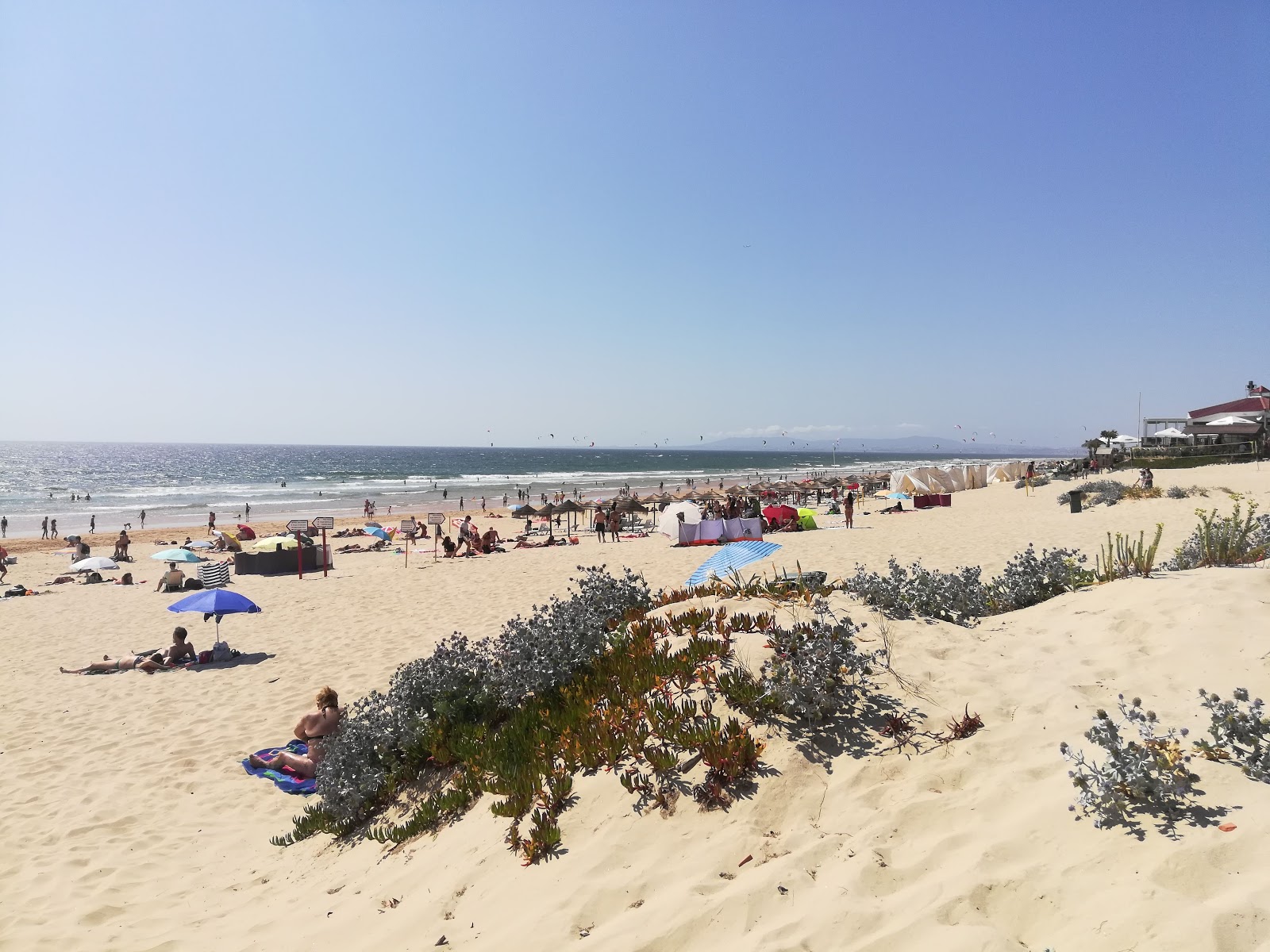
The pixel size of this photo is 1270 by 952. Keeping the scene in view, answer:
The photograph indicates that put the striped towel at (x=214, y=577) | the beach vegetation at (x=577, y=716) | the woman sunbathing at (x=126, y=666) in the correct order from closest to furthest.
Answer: the beach vegetation at (x=577, y=716), the woman sunbathing at (x=126, y=666), the striped towel at (x=214, y=577)

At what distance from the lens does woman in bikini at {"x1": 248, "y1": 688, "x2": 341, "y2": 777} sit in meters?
6.54

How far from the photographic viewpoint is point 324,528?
18.8 meters

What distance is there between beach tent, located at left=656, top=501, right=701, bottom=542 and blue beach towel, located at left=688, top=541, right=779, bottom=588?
14.4 meters

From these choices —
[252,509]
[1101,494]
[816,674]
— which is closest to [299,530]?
[816,674]

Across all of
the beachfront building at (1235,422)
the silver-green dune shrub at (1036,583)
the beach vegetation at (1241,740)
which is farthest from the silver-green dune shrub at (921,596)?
the beachfront building at (1235,422)

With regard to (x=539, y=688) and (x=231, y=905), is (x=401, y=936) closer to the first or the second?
(x=231, y=905)

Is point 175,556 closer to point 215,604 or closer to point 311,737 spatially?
point 215,604

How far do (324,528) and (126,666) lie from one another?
8504mm

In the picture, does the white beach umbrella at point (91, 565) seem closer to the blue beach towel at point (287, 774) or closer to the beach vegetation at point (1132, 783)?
the blue beach towel at point (287, 774)

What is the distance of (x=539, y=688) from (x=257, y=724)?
15.6 ft

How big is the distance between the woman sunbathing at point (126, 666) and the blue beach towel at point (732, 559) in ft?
28.9

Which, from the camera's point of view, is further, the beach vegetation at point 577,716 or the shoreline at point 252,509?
the shoreline at point 252,509

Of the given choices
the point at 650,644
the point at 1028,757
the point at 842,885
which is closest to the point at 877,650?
the point at 1028,757

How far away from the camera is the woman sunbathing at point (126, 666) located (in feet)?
34.0
